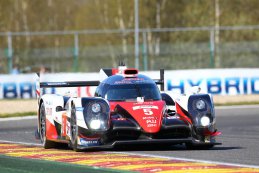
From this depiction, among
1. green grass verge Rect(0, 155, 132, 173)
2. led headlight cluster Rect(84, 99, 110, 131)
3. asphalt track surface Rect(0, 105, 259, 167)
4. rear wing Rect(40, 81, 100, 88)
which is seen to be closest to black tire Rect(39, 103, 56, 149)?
rear wing Rect(40, 81, 100, 88)

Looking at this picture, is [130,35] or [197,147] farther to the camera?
[130,35]

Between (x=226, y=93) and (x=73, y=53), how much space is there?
8.59 meters

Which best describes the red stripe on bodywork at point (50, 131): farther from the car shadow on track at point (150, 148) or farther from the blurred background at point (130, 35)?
the blurred background at point (130, 35)

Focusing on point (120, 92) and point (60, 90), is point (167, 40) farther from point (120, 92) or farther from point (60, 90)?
point (120, 92)

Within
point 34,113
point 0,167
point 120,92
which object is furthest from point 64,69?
point 0,167

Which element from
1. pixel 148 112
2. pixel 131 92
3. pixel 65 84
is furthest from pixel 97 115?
pixel 65 84

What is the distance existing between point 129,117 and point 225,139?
339 cm

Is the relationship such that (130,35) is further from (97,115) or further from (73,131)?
(97,115)

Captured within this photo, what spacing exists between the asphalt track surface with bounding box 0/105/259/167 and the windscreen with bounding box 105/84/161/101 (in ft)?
2.58

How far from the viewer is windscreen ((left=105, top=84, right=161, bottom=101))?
1425 centimetres

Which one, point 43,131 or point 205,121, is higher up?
point 205,121

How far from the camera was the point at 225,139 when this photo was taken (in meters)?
16.4

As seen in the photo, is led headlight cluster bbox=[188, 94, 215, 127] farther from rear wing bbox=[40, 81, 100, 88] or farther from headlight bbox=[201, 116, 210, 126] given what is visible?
rear wing bbox=[40, 81, 100, 88]

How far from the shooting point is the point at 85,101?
1355 centimetres
